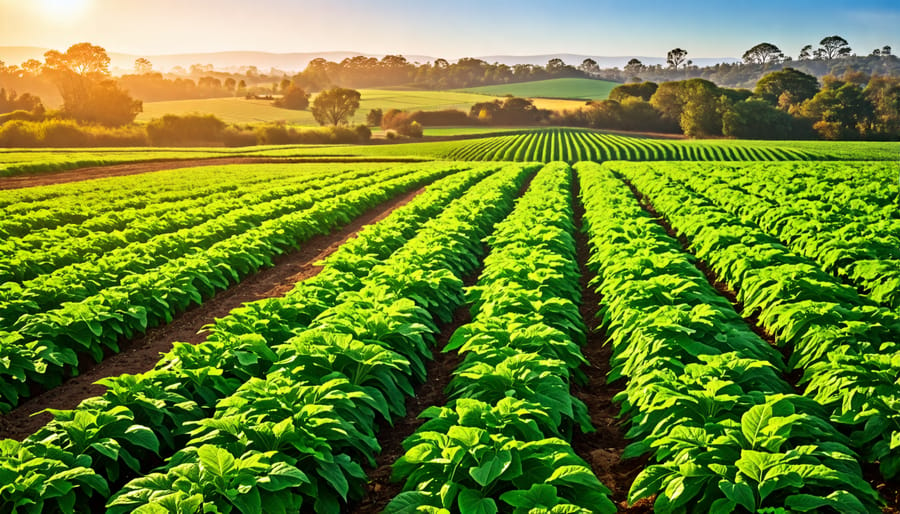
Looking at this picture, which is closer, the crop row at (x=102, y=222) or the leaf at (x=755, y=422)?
the leaf at (x=755, y=422)

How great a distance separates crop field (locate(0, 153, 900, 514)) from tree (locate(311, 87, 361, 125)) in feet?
341

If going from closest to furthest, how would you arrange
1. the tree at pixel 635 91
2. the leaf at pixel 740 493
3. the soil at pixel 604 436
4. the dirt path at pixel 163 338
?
the leaf at pixel 740 493 < the soil at pixel 604 436 < the dirt path at pixel 163 338 < the tree at pixel 635 91

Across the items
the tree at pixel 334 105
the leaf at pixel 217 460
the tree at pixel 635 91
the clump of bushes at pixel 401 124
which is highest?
the tree at pixel 635 91

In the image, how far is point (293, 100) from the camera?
13900 centimetres

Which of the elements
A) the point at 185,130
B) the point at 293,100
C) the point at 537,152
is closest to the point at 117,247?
the point at 537,152

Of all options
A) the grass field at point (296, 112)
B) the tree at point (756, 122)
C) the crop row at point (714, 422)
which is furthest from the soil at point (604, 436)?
the grass field at point (296, 112)

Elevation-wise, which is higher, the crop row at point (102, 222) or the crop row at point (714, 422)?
the crop row at point (714, 422)

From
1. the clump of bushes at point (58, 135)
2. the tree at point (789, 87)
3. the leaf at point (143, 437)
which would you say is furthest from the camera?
the tree at point (789, 87)

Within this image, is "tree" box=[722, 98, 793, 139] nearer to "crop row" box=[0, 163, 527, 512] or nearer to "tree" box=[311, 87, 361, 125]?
"tree" box=[311, 87, 361, 125]

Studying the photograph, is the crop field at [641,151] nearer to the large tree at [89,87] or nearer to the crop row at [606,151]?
the crop row at [606,151]

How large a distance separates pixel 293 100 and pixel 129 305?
453 ft

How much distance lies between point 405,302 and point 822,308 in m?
4.95

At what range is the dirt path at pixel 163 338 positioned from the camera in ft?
24.2

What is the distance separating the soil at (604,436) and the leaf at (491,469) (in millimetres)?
1152
